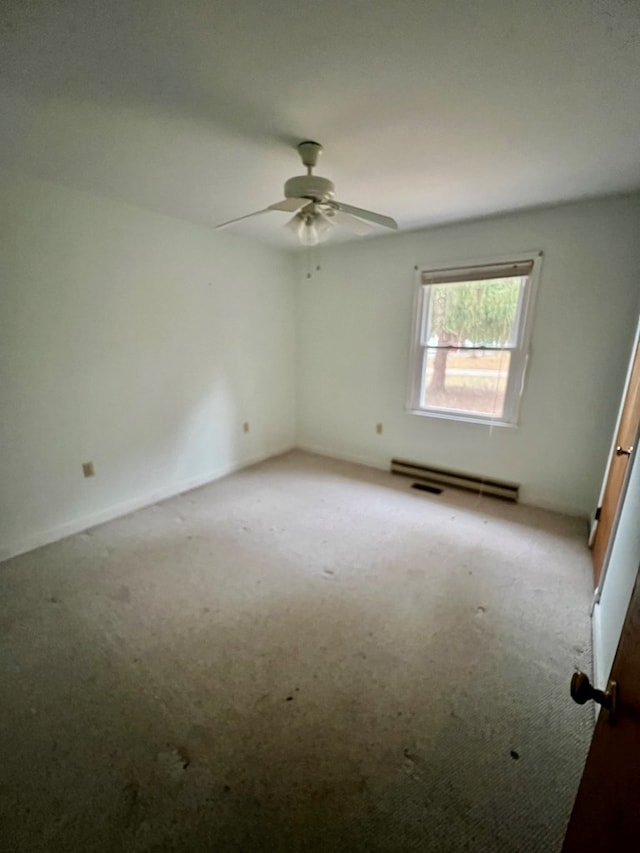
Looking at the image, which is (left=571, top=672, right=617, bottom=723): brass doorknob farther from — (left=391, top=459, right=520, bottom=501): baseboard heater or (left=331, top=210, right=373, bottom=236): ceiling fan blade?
(left=391, top=459, right=520, bottom=501): baseboard heater

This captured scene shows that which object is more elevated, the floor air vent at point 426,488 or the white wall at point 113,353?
the white wall at point 113,353

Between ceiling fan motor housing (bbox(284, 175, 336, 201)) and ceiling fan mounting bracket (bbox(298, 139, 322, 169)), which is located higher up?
ceiling fan mounting bracket (bbox(298, 139, 322, 169))

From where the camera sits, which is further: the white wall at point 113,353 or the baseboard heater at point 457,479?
the baseboard heater at point 457,479

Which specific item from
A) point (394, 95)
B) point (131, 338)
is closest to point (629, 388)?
point (394, 95)

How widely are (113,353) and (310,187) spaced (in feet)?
6.09

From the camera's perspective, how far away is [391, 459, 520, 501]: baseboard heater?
315 centimetres

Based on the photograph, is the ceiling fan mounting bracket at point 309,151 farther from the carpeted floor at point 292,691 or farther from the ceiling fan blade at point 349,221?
the carpeted floor at point 292,691

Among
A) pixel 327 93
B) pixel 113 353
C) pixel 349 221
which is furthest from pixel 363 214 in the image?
pixel 113 353

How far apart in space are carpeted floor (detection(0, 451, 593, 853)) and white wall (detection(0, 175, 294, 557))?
469 mm

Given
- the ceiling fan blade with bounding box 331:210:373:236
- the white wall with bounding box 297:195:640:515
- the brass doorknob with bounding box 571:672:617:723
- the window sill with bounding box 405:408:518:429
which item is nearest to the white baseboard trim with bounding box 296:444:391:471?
the white wall with bounding box 297:195:640:515

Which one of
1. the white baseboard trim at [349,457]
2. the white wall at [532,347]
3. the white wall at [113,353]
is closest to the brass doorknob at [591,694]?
the white wall at [532,347]

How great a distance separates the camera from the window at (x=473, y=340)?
2.91 metres

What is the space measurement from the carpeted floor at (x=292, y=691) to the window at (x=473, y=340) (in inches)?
46.9

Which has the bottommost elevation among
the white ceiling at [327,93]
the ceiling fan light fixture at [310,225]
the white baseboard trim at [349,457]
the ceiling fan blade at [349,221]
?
the white baseboard trim at [349,457]
